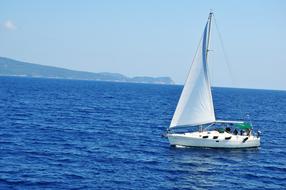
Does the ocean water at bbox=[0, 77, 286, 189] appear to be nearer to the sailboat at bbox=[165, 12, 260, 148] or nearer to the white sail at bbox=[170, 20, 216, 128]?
the sailboat at bbox=[165, 12, 260, 148]

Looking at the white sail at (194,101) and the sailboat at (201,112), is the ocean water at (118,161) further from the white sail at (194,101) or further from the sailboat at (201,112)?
the white sail at (194,101)

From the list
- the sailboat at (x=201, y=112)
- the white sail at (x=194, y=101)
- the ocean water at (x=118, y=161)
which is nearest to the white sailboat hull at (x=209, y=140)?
the sailboat at (x=201, y=112)

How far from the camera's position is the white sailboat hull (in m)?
57.8

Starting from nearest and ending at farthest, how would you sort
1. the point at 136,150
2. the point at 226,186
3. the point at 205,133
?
the point at 226,186 → the point at 136,150 → the point at 205,133

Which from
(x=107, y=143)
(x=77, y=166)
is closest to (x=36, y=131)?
(x=107, y=143)

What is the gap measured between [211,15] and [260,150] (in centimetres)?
2006

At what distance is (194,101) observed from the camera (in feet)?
199

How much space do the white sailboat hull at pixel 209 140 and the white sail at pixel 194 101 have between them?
247 centimetres

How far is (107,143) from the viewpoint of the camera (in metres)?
59.4

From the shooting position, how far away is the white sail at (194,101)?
6025cm

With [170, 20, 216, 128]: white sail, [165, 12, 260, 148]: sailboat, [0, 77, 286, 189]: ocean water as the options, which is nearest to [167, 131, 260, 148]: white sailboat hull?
[165, 12, 260, 148]: sailboat

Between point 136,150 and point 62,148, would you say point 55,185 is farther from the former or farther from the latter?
point 136,150

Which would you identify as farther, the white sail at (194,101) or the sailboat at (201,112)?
the white sail at (194,101)

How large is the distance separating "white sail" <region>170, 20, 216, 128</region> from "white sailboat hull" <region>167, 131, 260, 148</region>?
2.47 m
